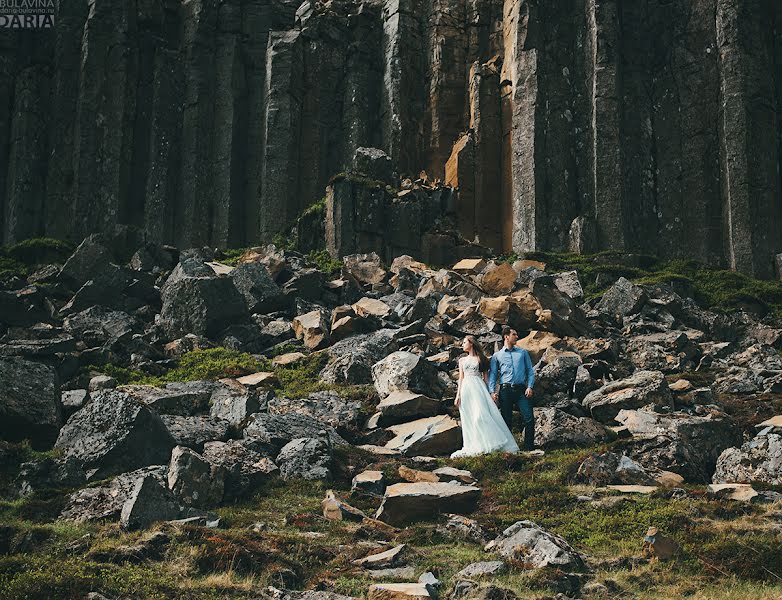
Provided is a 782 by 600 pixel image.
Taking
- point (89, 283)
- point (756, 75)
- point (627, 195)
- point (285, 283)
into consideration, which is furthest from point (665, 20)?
point (89, 283)

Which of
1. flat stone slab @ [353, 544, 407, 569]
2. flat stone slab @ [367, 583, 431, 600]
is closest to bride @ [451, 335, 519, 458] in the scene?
flat stone slab @ [353, 544, 407, 569]

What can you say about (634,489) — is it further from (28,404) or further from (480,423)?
(28,404)

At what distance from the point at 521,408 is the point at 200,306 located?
11982 mm

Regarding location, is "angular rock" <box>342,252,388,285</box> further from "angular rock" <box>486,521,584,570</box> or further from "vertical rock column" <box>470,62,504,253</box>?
"angular rock" <box>486,521,584,570</box>

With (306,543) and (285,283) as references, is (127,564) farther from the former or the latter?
(285,283)

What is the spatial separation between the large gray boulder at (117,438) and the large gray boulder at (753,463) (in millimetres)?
8277

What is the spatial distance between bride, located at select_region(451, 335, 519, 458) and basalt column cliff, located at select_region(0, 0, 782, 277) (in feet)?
86.9

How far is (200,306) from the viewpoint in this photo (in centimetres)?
2653

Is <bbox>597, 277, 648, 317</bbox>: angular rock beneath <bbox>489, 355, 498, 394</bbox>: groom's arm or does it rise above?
above

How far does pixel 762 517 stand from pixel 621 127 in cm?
3419

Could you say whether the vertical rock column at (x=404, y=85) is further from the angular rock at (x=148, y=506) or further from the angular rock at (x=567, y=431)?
the angular rock at (x=148, y=506)

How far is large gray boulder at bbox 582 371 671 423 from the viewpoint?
18609mm

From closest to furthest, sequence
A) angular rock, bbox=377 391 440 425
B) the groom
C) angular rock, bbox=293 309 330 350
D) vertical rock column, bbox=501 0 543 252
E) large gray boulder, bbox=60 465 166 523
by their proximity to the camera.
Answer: large gray boulder, bbox=60 465 166 523 → the groom → angular rock, bbox=377 391 440 425 → angular rock, bbox=293 309 330 350 → vertical rock column, bbox=501 0 543 252

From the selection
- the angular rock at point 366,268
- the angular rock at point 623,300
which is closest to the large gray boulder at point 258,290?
the angular rock at point 366,268
